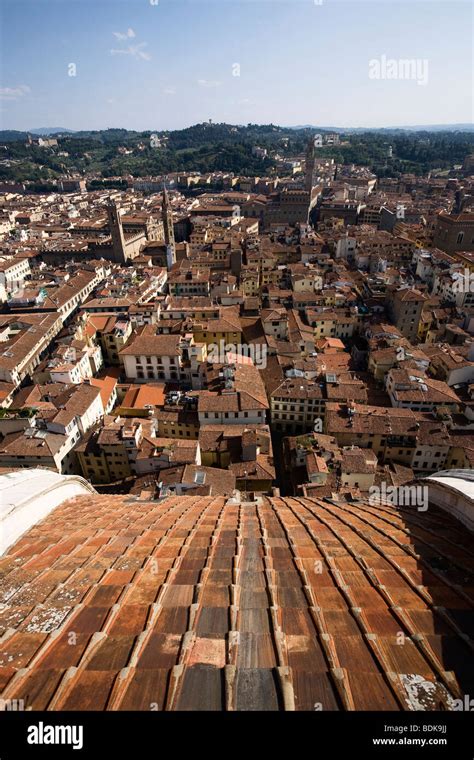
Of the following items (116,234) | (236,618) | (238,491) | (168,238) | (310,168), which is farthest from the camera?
(310,168)

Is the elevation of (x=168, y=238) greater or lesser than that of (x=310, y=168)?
lesser

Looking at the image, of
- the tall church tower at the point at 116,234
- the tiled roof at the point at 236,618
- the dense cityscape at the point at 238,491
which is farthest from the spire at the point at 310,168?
the tiled roof at the point at 236,618

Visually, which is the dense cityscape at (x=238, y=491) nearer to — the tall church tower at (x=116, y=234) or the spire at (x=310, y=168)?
the tall church tower at (x=116, y=234)

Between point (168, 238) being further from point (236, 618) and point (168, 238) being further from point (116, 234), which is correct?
point (236, 618)

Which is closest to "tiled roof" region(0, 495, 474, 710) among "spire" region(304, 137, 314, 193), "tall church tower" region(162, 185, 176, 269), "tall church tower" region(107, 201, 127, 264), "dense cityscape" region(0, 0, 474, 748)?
"dense cityscape" region(0, 0, 474, 748)

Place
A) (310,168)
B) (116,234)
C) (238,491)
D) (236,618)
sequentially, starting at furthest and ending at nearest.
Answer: (310,168)
(116,234)
(238,491)
(236,618)

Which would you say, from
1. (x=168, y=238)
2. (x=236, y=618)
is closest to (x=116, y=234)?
(x=168, y=238)

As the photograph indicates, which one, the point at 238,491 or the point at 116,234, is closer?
the point at 238,491
